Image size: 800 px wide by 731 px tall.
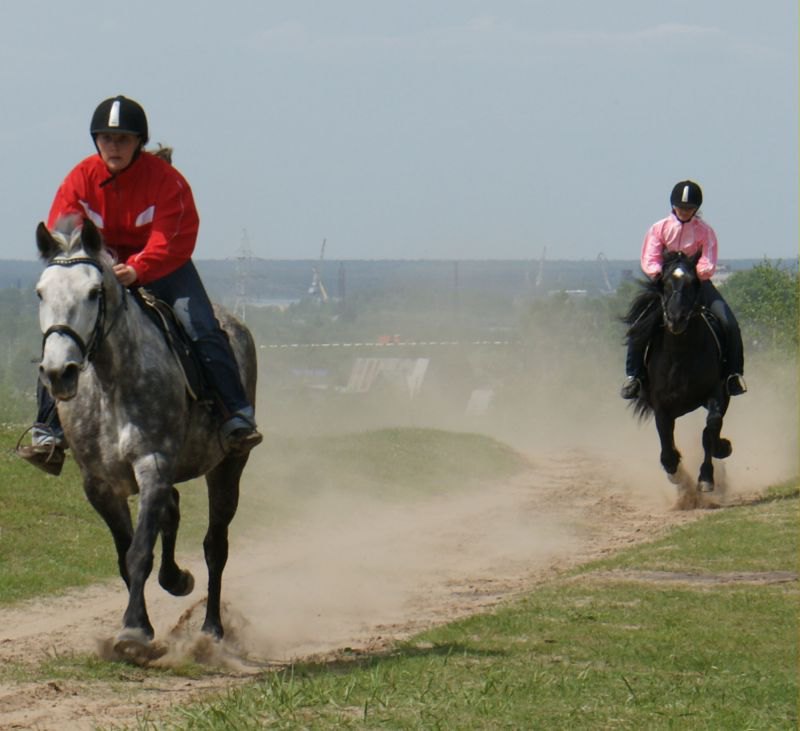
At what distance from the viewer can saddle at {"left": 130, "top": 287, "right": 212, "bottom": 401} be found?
9680mm

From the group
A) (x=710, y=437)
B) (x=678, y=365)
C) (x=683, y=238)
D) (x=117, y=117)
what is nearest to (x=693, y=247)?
(x=683, y=238)

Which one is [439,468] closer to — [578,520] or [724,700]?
[578,520]

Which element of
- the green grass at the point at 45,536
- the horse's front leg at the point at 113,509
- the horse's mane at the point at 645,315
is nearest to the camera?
the horse's front leg at the point at 113,509

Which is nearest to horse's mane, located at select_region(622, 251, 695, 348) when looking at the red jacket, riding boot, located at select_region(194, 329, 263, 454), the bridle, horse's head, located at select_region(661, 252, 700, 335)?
horse's head, located at select_region(661, 252, 700, 335)

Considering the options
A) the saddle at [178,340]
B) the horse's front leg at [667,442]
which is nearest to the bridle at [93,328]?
the saddle at [178,340]

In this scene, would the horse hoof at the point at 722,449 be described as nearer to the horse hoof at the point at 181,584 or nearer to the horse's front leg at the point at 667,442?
the horse's front leg at the point at 667,442

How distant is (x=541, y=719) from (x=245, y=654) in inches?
152

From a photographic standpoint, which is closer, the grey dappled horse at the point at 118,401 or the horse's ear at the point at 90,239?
the grey dappled horse at the point at 118,401

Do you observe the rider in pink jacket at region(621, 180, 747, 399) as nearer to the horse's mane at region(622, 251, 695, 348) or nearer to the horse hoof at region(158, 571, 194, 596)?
the horse's mane at region(622, 251, 695, 348)

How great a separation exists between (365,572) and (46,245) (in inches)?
267

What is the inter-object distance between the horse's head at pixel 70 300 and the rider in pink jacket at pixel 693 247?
1002 centimetres

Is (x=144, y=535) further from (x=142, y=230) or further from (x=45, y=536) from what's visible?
(x=45, y=536)

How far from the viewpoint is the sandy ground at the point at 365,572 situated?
8.83 meters

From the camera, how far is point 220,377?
9.97 meters
